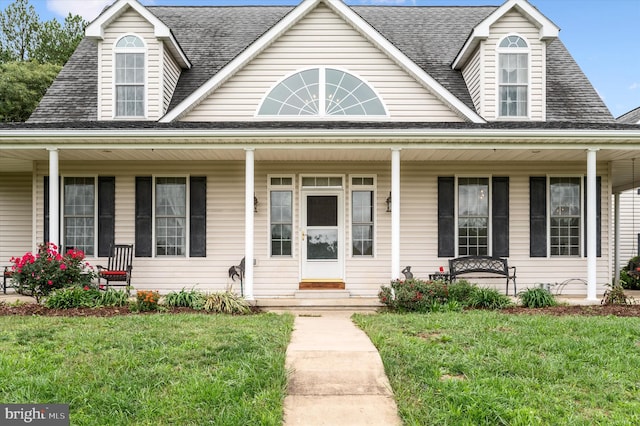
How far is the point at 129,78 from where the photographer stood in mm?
10133

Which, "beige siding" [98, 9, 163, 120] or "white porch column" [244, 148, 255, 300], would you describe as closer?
"white porch column" [244, 148, 255, 300]

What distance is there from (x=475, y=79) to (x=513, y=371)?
780 cm

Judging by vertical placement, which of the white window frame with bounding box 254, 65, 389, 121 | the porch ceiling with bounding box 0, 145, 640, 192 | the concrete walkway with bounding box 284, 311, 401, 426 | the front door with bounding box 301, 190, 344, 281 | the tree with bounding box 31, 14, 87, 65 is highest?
the tree with bounding box 31, 14, 87, 65

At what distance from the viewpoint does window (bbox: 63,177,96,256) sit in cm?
1012

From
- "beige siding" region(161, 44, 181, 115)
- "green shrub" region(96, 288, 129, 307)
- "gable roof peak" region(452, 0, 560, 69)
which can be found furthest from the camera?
"beige siding" region(161, 44, 181, 115)

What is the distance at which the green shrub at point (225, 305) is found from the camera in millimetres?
7732

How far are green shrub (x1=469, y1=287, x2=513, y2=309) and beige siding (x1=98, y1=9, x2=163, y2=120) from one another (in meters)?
7.21

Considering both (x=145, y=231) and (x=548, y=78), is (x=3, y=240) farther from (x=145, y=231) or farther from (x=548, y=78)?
(x=548, y=78)

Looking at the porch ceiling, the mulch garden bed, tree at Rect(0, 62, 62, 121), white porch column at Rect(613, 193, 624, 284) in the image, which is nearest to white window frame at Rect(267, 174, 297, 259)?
the porch ceiling

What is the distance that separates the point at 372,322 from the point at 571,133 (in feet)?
16.0

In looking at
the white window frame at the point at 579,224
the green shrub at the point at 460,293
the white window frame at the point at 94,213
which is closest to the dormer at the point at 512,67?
the white window frame at the point at 579,224

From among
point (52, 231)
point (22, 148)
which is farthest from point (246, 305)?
point (22, 148)

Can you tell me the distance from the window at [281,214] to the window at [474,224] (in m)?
3.61

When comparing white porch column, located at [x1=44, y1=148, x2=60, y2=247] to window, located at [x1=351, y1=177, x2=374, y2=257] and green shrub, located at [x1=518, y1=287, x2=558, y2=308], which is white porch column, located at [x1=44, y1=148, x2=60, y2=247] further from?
green shrub, located at [x1=518, y1=287, x2=558, y2=308]
